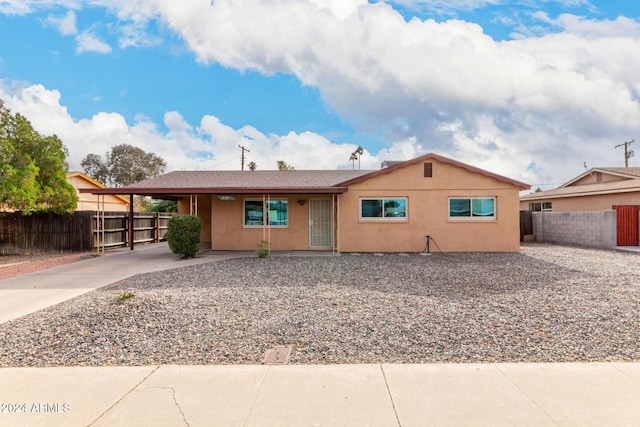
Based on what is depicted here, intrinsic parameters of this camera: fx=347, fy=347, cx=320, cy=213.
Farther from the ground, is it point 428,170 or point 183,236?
point 428,170

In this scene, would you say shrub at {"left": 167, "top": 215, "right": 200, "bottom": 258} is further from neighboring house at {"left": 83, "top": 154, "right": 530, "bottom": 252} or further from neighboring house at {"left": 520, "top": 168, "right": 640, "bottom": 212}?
neighboring house at {"left": 520, "top": 168, "right": 640, "bottom": 212}

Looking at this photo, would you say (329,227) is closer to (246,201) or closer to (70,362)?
(246,201)

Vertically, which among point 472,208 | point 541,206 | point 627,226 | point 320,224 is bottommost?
point 627,226

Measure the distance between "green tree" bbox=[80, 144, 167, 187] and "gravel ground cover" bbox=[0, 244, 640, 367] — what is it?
38.4m

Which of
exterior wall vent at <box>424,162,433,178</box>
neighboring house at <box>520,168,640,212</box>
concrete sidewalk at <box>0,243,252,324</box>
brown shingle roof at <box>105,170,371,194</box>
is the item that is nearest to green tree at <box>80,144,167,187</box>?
brown shingle roof at <box>105,170,371,194</box>

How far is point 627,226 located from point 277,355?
18133mm

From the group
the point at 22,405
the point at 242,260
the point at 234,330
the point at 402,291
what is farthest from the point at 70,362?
the point at 242,260

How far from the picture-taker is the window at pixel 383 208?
44.1ft

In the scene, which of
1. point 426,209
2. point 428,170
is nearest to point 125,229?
point 426,209

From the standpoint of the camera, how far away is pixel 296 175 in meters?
16.9

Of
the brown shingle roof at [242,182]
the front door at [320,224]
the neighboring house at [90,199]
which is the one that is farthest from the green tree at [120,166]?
the front door at [320,224]

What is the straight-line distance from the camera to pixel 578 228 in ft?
54.6

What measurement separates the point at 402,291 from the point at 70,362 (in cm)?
551

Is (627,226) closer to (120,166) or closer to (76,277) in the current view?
(76,277)
